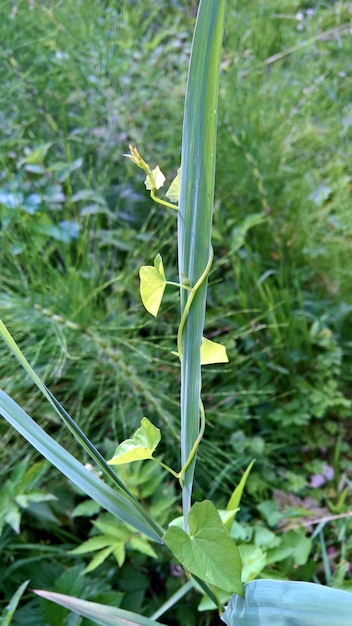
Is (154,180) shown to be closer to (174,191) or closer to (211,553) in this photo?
(174,191)

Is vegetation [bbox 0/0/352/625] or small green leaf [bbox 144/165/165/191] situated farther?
vegetation [bbox 0/0/352/625]

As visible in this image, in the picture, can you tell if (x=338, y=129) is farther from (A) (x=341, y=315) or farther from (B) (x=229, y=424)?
(B) (x=229, y=424)

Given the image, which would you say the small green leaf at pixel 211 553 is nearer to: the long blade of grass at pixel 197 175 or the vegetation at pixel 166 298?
the long blade of grass at pixel 197 175

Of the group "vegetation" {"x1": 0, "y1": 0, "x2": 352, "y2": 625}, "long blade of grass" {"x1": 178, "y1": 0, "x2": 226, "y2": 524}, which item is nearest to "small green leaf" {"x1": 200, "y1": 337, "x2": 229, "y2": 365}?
"long blade of grass" {"x1": 178, "y1": 0, "x2": 226, "y2": 524}

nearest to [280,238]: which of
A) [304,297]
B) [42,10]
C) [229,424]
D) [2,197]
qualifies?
[304,297]

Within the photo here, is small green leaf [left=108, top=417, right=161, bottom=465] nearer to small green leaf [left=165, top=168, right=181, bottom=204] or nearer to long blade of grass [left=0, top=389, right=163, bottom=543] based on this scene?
long blade of grass [left=0, top=389, right=163, bottom=543]
